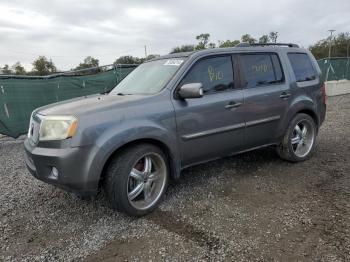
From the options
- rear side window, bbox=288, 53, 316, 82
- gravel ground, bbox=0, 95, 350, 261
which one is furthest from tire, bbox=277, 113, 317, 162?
rear side window, bbox=288, 53, 316, 82

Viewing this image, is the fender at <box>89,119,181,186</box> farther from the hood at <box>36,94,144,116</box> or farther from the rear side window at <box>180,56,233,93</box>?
the rear side window at <box>180,56,233,93</box>

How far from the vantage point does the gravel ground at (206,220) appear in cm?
312

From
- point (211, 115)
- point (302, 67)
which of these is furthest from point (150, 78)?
point (302, 67)

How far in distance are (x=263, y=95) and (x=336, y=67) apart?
649 inches

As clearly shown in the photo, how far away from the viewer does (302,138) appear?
567 cm

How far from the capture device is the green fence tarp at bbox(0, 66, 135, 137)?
825 centimetres

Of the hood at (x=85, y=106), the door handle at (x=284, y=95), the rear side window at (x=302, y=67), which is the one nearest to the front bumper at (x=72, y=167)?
the hood at (x=85, y=106)

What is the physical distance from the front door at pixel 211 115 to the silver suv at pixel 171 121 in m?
0.01

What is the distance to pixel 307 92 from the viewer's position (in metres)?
5.47

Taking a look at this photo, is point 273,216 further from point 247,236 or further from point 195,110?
point 195,110

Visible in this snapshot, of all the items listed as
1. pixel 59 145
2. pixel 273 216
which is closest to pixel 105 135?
pixel 59 145

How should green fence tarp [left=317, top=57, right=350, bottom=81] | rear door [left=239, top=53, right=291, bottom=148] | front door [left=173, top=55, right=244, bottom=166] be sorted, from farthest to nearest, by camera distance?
green fence tarp [left=317, top=57, right=350, bottom=81]
rear door [left=239, top=53, right=291, bottom=148]
front door [left=173, top=55, right=244, bottom=166]

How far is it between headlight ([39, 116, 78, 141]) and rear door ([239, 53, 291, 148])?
7.79 feet

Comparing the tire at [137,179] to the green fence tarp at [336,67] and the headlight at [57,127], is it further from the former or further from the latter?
the green fence tarp at [336,67]
